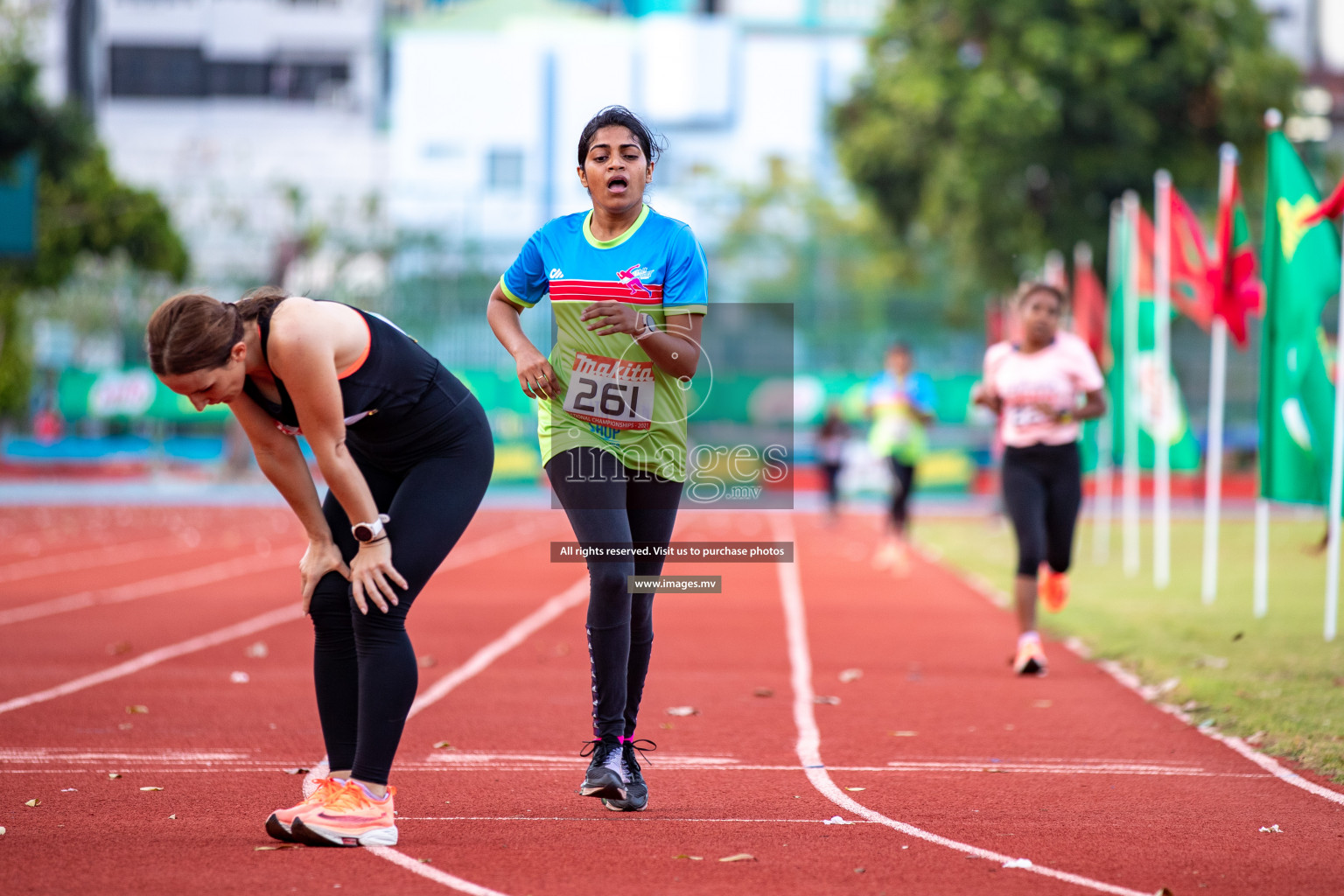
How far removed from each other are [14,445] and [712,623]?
27832 mm

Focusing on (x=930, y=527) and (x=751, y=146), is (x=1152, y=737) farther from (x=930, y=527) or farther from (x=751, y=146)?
(x=751, y=146)

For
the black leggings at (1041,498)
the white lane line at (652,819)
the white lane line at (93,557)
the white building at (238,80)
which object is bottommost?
the white lane line at (93,557)

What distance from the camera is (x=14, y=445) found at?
35.0 metres

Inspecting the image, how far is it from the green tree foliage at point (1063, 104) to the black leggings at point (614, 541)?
20975 mm

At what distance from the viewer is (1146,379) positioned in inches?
569

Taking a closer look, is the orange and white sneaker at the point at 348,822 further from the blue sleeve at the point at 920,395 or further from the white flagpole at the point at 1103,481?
the blue sleeve at the point at 920,395

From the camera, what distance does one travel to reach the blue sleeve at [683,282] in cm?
495

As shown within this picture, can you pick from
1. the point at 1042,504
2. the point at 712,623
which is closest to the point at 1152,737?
the point at 1042,504

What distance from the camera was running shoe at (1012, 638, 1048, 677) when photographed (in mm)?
8438

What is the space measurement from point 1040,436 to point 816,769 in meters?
3.36

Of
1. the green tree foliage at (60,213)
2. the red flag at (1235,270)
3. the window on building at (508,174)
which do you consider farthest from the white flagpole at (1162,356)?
the window on building at (508,174)

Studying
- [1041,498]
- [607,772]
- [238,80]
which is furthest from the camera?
[238,80]

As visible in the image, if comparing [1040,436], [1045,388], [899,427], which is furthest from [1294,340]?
[899,427]

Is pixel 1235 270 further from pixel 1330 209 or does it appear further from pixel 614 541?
pixel 614 541
